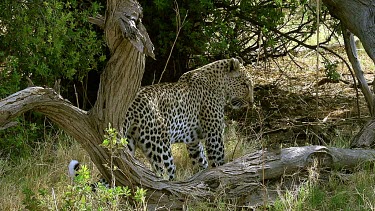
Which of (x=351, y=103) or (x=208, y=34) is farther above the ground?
(x=208, y=34)

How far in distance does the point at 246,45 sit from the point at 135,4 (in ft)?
17.4

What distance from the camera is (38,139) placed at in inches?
309

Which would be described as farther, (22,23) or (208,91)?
(208,91)

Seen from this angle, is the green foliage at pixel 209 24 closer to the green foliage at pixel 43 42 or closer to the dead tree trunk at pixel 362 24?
the green foliage at pixel 43 42

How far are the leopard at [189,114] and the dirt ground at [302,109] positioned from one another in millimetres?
398

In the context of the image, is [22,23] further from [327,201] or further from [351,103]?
[351,103]

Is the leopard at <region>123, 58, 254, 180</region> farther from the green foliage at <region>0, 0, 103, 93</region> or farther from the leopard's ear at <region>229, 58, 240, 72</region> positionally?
the green foliage at <region>0, 0, 103, 93</region>

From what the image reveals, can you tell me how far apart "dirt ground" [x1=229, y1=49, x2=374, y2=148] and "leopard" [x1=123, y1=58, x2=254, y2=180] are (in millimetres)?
398

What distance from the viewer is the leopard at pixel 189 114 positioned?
652 centimetres

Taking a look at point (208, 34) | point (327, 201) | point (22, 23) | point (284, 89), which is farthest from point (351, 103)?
point (22, 23)

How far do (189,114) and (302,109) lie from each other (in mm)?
2617

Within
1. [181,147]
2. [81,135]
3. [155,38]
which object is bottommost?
[181,147]

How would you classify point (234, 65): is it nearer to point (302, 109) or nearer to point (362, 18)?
point (362, 18)

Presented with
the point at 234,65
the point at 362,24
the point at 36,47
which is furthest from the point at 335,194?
the point at 36,47
